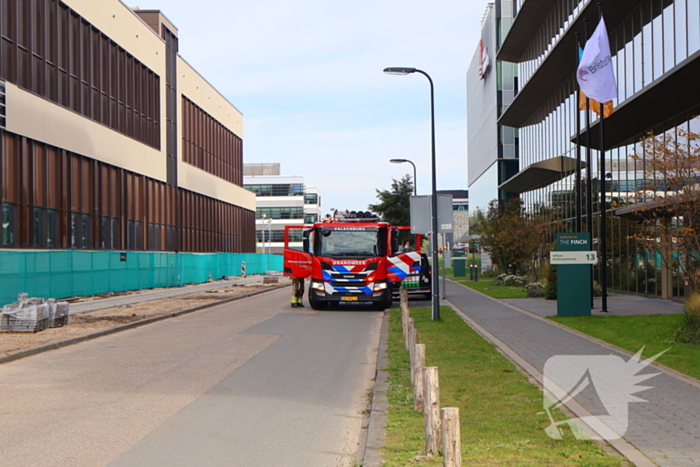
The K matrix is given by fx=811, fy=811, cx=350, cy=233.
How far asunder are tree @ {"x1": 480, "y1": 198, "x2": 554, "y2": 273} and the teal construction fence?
57.9 ft

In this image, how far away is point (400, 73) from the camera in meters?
22.2

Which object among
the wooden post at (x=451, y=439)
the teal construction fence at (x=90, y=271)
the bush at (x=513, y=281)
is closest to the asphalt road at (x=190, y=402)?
the wooden post at (x=451, y=439)

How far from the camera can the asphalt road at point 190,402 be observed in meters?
7.08

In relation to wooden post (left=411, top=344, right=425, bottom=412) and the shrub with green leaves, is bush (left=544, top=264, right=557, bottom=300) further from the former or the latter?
wooden post (left=411, top=344, right=425, bottom=412)

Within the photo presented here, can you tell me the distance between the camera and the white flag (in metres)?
22.8

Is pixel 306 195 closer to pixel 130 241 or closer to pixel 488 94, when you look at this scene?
pixel 488 94

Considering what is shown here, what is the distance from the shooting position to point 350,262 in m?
26.2

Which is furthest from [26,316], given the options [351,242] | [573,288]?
[573,288]

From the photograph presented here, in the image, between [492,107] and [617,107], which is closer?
[617,107]

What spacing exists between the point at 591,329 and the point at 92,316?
13.5 m

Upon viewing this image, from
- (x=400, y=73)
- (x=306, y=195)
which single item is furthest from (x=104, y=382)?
(x=306, y=195)

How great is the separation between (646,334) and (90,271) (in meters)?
22.8

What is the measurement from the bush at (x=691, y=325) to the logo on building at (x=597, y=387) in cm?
154

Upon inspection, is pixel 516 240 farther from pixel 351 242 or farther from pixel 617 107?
pixel 351 242
